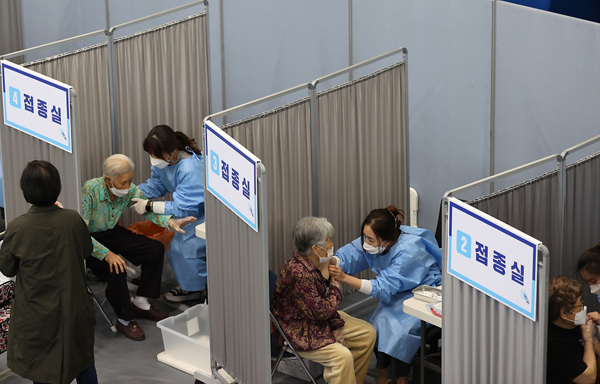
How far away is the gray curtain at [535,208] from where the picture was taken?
3.98m

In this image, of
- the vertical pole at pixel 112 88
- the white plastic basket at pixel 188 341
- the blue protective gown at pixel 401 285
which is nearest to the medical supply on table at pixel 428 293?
the blue protective gown at pixel 401 285

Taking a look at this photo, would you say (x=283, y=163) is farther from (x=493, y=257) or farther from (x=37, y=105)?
(x=493, y=257)

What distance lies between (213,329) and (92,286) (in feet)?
6.35

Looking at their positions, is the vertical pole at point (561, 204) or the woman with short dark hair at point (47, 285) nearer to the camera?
the woman with short dark hair at point (47, 285)

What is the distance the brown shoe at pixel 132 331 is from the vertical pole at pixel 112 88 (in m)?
1.23

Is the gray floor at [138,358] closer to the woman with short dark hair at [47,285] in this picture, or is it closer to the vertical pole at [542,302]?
the woman with short dark hair at [47,285]

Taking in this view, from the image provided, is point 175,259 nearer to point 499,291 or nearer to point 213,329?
point 213,329

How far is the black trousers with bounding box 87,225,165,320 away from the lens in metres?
5.37

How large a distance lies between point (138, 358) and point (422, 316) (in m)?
2.00

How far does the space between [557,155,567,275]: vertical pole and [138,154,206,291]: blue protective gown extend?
7.38 feet

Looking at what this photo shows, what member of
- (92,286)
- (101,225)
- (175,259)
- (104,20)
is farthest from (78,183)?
(104,20)

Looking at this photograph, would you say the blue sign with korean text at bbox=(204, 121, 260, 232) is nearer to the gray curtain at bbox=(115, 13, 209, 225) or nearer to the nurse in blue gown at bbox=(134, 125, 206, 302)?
the nurse in blue gown at bbox=(134, 125, 206, 302)

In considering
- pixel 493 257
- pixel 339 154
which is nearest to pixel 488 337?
pixel 493 257

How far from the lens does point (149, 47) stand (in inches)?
228
